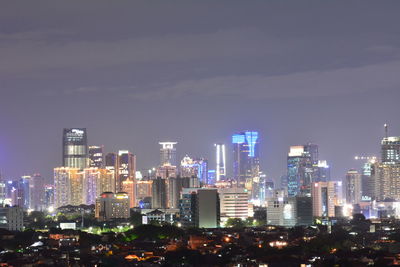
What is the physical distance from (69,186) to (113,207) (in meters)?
36.9

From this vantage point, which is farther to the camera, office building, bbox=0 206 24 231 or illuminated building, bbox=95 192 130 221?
illuminated building, bbox=95 192 130 221

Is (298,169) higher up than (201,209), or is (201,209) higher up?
(298,169)

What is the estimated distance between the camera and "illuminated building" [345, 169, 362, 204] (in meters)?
169

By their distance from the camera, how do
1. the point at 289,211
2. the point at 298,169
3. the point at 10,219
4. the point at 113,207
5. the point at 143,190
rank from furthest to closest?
the point at 298,169 → the point at 143,190 → the point at 113,207 → the point at 289,211 → the point at 10,219

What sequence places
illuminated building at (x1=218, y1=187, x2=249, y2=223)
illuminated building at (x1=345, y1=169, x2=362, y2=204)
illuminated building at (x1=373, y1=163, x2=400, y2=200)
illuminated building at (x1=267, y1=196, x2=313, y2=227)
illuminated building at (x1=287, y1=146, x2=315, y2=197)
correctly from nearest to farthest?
illuminated building at (x1=267, y1=196, x2=313, y2=227) → illuminated building at (x1=218, y1=187, x2=249, y2=223) → illuminated building at (x1=287, y1=146, x2=315, y2=197) → illuminated building at (x1=373, y1=163, x2=400, y2=200) → illuminated building at (x1=345, y1=169, x2=362, y2=204)

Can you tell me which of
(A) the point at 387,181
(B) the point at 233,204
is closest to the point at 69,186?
(B) the point at 233,204

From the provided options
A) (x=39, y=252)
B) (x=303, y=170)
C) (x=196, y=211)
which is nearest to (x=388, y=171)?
(x=303, y=170)

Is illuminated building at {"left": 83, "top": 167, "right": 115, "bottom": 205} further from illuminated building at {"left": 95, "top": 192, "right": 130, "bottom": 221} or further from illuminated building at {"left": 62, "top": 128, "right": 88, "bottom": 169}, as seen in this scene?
illuminated building at {"left": 95, "top": 192, "right": 130, "bottom": 221}

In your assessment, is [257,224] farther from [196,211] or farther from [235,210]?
[196,211]

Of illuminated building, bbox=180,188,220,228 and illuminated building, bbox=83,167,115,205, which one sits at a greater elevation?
illuminated building, bbox=83,167,115,205

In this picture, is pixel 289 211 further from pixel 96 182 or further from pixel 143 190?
pixel 143 190

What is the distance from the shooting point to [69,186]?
149875mm

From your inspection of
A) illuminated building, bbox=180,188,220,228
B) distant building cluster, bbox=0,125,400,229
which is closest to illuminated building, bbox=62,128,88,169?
distant building cluster, bbox=0,125,400,229

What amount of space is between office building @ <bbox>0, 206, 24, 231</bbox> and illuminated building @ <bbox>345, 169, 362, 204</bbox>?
88082 mm
